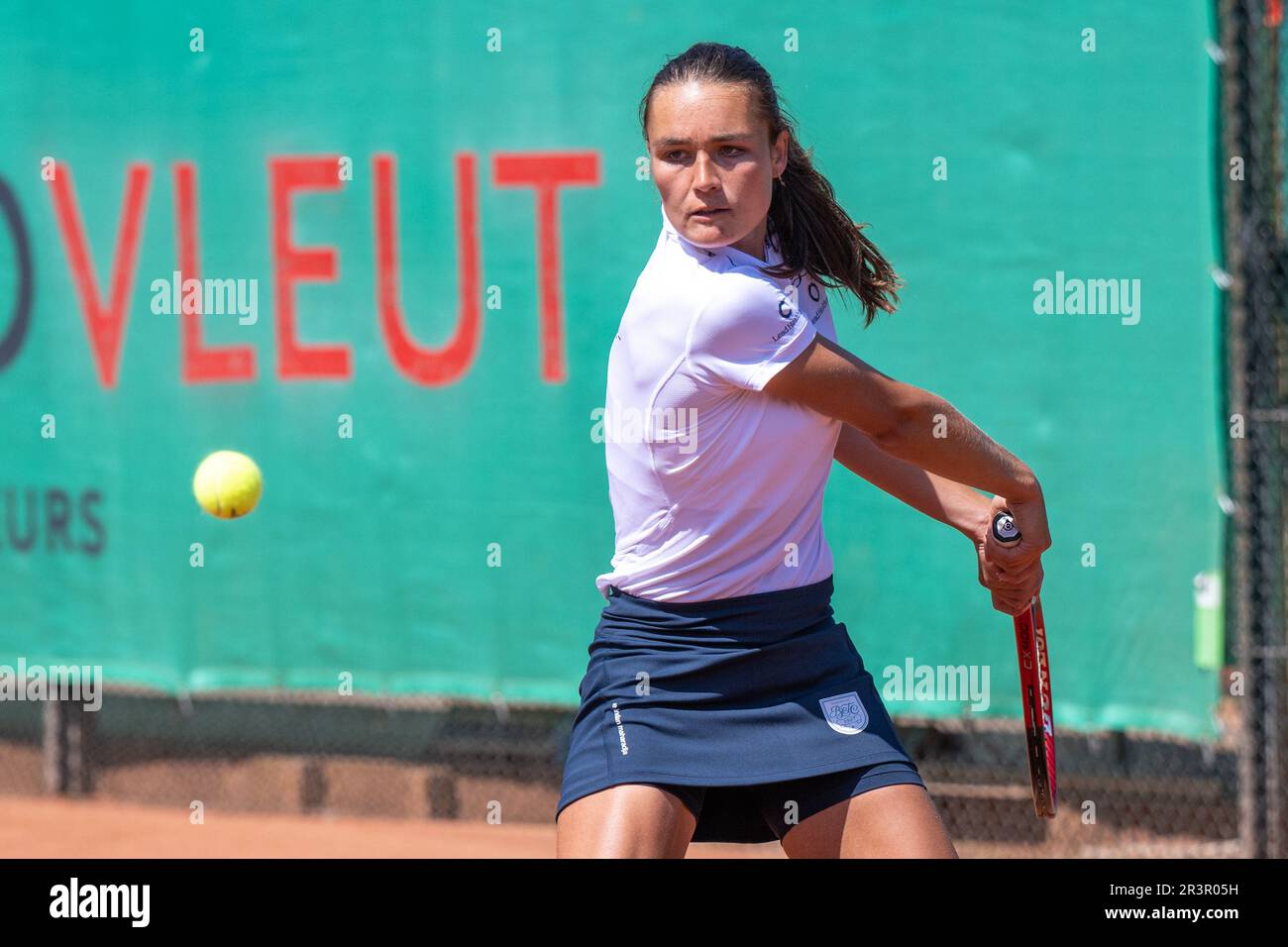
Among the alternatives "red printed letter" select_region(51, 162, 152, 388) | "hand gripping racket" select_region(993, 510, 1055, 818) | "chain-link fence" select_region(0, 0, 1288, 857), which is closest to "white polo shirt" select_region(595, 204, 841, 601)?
"hand gripping racket" select_region(993, 510, 1055, 818)

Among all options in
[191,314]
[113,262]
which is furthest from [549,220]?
[113,262]

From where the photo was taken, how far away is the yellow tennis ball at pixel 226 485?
4.65 metres

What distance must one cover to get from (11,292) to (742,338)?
448 cm

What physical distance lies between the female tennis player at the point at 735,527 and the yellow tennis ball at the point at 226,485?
7.47 ft

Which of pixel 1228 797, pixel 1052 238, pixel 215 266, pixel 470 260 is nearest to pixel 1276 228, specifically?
pixel 1052 238

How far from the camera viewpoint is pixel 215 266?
5.86 metres

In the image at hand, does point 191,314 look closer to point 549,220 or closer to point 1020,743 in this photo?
point 549,220

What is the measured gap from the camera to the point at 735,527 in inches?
101

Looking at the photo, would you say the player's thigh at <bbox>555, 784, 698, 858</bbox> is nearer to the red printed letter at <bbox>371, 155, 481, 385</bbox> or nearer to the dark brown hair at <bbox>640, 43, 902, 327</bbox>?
the dark brown hair at <bbox>640, 43, 902, 327</bbox>

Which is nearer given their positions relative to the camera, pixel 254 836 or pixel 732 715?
pixel 732 715

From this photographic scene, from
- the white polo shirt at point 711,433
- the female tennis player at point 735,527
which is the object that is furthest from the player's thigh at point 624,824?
the white polo shirt at point 711,433

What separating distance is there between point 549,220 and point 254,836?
248cm

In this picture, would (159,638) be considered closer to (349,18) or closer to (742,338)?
(349,18)

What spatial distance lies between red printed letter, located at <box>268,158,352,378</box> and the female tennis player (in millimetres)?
3299
